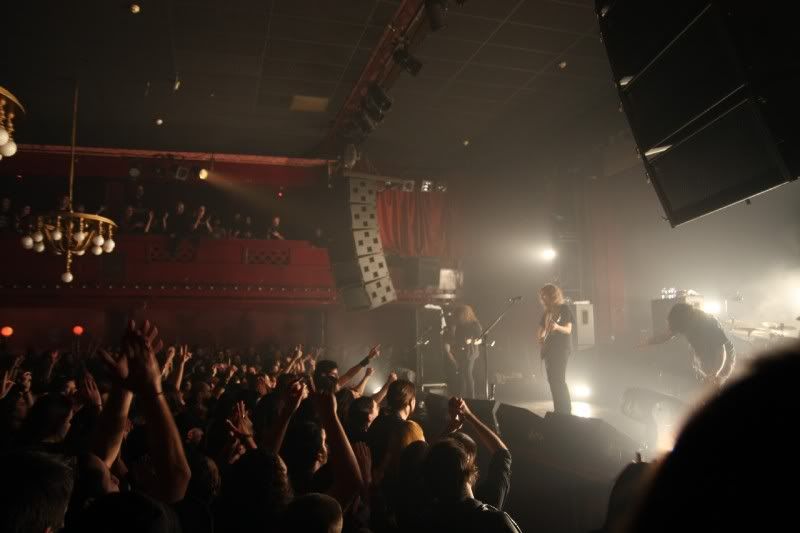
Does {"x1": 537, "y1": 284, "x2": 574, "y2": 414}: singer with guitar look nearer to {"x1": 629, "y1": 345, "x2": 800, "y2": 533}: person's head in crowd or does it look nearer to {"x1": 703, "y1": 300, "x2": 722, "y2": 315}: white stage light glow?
{"x1": 703, "y1": 300, "x2": 722, "y2": 315}: white stage light glow

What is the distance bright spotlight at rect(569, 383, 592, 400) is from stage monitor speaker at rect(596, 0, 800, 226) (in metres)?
8.08

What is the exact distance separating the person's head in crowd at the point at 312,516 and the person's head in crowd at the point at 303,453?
1.10 metres

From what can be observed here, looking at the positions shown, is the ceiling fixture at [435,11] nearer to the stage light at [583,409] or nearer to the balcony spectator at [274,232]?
the stage light at [583,409]

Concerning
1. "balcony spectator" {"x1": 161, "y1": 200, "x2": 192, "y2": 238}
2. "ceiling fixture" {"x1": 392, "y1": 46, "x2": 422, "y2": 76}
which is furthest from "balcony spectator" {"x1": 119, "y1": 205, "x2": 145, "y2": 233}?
"ceiling fixture" {"x1": 392, "y1": 46, "x2": 422, "y2": 76}

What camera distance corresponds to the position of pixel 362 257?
833cm

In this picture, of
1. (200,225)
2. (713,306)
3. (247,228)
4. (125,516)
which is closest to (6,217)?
(200,225)

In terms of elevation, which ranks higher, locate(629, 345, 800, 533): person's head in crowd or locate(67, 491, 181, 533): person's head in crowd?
locate(629, 345, 800, 533): person's head in crowd

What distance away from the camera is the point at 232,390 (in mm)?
4543

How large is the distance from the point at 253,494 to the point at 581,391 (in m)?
9.80

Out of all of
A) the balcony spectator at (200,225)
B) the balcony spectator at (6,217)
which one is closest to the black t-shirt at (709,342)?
the balcony spectator at (200,225)

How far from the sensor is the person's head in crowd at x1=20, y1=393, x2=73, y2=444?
282 cm

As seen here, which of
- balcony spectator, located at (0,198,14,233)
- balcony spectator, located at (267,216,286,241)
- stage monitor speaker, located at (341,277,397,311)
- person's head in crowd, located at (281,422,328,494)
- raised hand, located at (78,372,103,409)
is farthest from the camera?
balcony spectator, located at (267,216,286,241)

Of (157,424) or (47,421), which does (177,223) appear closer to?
(47,421)

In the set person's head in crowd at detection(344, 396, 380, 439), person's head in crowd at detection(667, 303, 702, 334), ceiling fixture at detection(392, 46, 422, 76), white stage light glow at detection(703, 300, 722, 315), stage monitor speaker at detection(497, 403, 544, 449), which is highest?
ceiling fixture at detection(392, 46, 422, 76)
